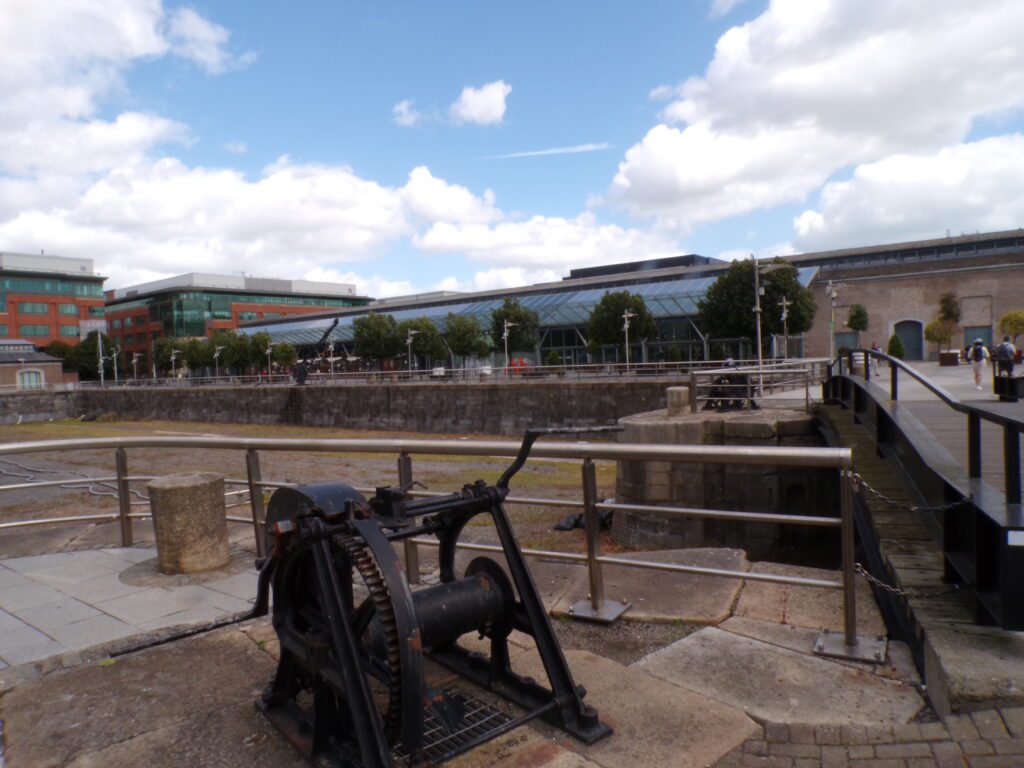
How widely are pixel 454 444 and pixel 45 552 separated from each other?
4.78 m

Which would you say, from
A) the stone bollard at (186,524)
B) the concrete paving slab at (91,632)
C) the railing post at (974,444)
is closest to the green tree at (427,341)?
the stone bollard at (186,524)

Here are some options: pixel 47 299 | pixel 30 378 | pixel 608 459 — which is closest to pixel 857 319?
pixel 608 459

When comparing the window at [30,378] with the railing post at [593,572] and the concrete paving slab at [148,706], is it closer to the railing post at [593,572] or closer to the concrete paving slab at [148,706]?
the concrete paving slab at [148,706]

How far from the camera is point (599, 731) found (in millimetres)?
3068

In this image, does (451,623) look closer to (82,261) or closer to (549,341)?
(549,341)

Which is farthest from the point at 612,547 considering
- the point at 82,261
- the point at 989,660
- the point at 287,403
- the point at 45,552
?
the point at 82,261

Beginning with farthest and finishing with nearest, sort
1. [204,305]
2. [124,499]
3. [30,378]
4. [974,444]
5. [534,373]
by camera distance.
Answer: [204,305] → [30,378] → [534,373] → [124,499] → [974,444]

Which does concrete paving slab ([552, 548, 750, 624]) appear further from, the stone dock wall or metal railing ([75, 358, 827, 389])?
the stone dock wall

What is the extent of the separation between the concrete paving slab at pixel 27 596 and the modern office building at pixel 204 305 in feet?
375

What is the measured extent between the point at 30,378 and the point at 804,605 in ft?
346

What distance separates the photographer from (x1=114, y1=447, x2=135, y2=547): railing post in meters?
6.69

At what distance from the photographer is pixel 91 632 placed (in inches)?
183

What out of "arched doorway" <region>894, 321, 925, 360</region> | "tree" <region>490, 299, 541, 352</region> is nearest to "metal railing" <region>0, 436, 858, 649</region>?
"tree" <region>490, 299, 541, 352</region>

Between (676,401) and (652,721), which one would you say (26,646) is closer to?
(652,721)
